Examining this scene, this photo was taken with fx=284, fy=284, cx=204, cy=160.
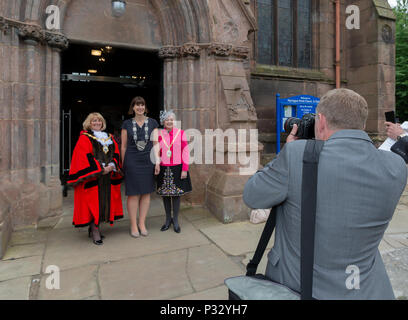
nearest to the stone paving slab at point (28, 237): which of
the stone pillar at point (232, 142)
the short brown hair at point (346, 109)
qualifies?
the stone pillar at point (232, 142)

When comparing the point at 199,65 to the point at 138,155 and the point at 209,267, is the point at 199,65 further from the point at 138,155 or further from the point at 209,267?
the point at 209,267

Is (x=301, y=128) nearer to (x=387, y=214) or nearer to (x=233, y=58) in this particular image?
(x=387, y=214)

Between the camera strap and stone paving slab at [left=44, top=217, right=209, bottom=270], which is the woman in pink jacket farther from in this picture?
the camera strap

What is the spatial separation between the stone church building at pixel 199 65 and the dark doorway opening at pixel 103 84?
352 millimetres

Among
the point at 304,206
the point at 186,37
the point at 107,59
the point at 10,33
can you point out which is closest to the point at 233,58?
the point at 186,37

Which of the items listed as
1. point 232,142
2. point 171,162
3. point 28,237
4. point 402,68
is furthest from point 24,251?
point 402,68

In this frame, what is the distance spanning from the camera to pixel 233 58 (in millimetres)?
5129

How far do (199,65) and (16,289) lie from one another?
4134 mm

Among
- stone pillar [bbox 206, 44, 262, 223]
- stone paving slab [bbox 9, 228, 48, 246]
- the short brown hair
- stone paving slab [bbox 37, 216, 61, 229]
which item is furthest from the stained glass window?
the short brown hair

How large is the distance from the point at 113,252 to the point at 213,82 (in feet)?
10.8

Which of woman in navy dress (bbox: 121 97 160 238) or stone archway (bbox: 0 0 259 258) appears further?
stone archway (bbox: 0 0 259 258)

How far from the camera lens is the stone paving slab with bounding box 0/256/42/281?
262 cm

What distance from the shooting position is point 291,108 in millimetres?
6457

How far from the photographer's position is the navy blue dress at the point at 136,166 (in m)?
3.60
